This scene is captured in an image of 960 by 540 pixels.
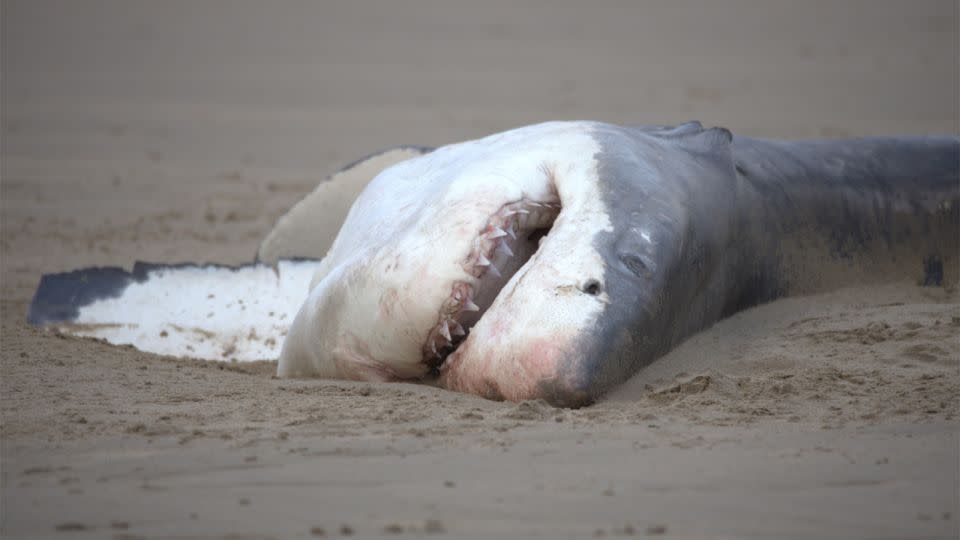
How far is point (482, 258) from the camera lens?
12.1 feet

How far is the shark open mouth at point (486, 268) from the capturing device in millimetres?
3654

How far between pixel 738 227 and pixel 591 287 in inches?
36.6

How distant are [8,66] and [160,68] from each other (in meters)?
1.37

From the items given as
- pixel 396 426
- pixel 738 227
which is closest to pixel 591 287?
pixel 396 426

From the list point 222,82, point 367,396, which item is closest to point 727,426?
point 367,396

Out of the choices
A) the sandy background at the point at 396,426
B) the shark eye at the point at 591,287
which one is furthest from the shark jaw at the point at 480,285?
the sandy background at the point at 396,426

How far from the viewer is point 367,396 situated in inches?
143

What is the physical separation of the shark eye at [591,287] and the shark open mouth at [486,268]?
312 millimetres

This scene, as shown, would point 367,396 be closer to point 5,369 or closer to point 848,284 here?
point 5,369

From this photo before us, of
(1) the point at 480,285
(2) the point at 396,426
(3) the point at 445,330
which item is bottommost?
(2) the point at 396,426

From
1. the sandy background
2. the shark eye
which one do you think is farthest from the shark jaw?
the sandy background

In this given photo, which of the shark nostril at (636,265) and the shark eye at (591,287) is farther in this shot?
the shark nostril at (636,265)

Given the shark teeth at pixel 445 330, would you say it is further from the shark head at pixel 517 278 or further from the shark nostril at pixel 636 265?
the shark nostril at pixel 636 265

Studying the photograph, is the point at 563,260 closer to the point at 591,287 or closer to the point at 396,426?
the point at 591,287
